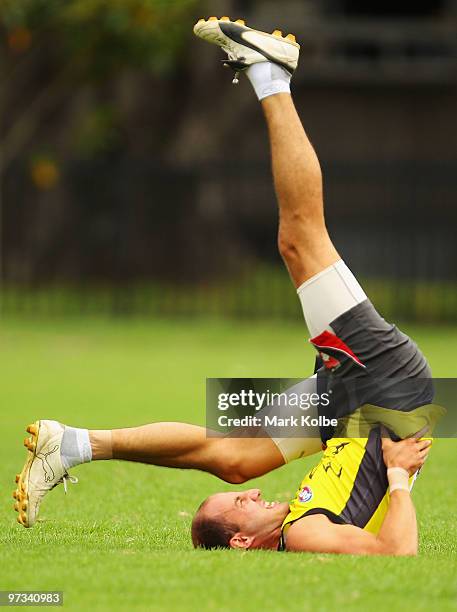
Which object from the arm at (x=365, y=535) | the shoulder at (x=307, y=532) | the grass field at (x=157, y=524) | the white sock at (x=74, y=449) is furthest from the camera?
the white sock at (x=74, y=449)

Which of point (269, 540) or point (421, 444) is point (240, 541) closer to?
point (269, 540)

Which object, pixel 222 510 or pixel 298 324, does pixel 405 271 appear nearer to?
pixel 298 324

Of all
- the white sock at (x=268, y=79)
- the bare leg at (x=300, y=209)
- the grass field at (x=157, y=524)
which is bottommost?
the grass field at (x=157, y=524)

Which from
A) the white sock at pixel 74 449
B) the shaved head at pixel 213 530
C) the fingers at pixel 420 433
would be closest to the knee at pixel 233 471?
the shaved head at pixel 213 530

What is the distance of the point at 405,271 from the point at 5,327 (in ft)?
21.2

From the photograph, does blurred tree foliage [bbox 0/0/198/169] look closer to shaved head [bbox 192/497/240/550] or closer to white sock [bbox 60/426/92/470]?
white sock [bbox 60/426/92/470]

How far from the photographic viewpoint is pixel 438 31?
29.6 m

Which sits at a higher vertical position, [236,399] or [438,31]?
[438,31]

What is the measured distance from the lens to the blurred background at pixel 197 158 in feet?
74.5

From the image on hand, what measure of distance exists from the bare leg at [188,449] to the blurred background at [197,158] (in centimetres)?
1428

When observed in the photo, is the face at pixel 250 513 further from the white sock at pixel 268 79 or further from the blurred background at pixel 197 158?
the blurred background at pixel 197 158

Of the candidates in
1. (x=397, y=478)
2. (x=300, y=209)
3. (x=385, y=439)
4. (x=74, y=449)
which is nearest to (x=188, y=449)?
(x=74, y=449)

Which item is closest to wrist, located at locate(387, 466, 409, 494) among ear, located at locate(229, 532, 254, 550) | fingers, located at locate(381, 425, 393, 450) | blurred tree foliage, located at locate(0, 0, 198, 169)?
fingers, located at locate(381, 425, 393, 450)

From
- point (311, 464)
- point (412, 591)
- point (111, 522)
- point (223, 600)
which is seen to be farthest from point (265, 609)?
point (311, 464)
